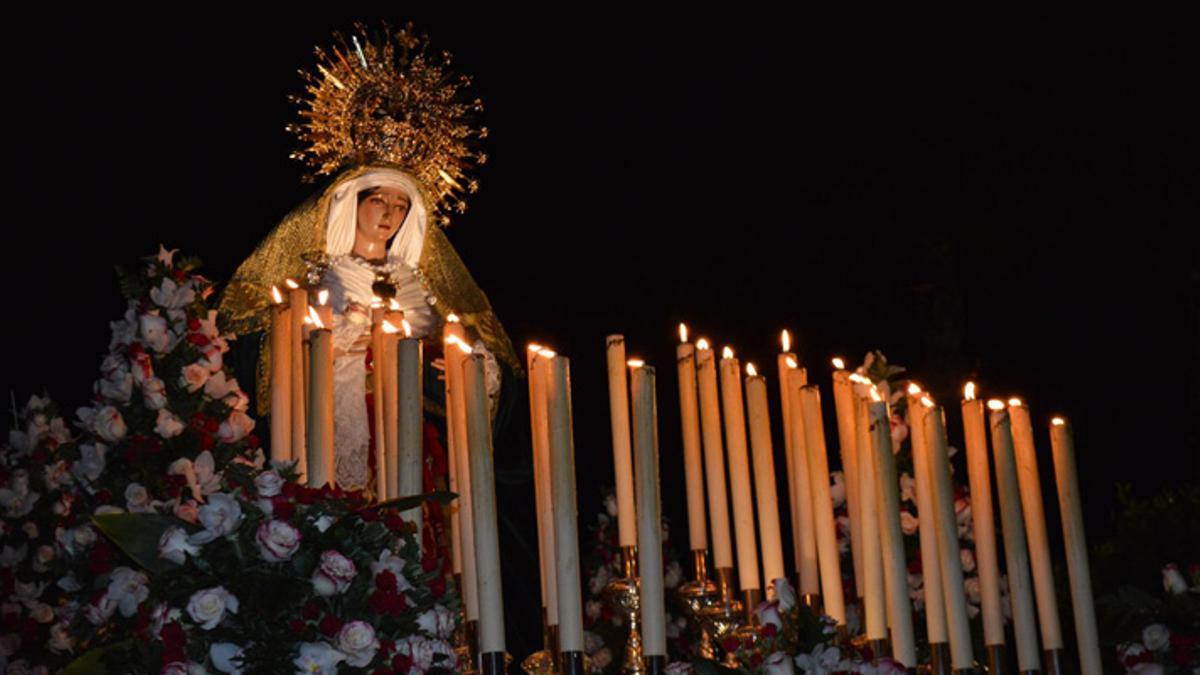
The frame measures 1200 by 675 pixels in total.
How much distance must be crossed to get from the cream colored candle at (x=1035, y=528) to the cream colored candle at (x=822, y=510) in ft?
1.27

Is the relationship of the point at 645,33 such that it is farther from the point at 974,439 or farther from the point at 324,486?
the point at 324,486

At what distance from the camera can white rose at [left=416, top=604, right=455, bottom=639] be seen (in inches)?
111

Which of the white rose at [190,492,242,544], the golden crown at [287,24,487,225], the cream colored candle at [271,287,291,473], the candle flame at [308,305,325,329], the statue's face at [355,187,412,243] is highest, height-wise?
the golden crown at [287,24,487,225]

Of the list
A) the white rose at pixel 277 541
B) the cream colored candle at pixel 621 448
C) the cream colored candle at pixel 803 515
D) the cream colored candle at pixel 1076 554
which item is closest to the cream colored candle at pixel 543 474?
the cream colored candle at pixel 621 448

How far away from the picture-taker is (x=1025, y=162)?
750 centimetres

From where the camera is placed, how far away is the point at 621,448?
11.7 feet

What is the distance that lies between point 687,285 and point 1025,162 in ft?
4.67

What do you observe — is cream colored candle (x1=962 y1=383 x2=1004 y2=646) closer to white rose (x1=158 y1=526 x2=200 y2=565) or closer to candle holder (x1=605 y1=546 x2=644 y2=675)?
candle holder (x1=605 y1=546 x2=644 y2=675)

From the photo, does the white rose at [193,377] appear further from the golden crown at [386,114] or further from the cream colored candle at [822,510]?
the cream colored candle at [822,510]

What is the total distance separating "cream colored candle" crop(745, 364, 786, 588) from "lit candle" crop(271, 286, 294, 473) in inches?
35.0

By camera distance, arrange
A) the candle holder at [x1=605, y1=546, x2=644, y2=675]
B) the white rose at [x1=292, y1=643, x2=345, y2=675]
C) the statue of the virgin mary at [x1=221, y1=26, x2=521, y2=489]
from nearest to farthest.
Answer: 1. the white rose at [x1=292, y1=643, x2=345, y2=675]
2. the candle holder at [x1=605, y1=546, x2=644, y2=675]
3. the statue of the virgin mary at [x1=221, y1=26, x2=521, y2=489]

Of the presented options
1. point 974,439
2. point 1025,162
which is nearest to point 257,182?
point 1025,162

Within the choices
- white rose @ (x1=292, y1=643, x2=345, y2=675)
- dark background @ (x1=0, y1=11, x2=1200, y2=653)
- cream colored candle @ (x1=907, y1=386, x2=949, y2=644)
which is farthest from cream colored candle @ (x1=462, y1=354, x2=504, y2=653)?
dark background @ (x1=0, y1=11, x2=1200, y2=653)

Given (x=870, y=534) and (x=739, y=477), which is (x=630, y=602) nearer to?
(x=739, y=477)
